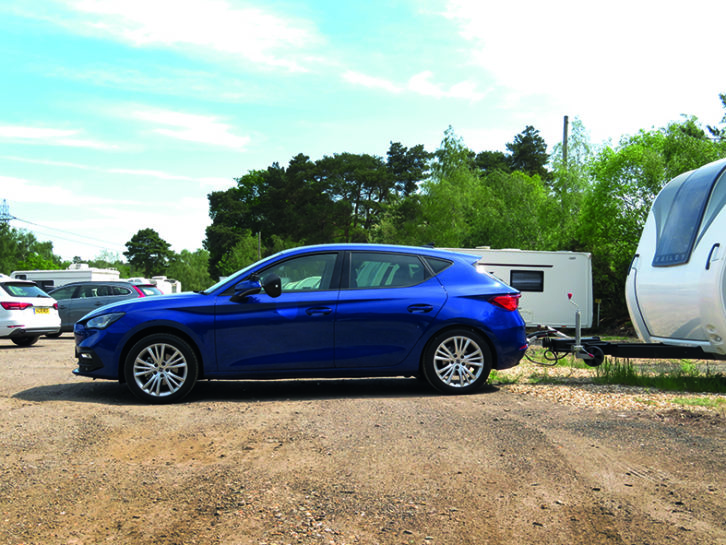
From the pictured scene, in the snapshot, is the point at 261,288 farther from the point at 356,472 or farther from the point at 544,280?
the point at 544,280

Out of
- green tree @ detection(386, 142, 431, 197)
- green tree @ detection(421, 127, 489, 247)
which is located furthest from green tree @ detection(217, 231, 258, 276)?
green tree @ detection(421, 127, 489, 247)

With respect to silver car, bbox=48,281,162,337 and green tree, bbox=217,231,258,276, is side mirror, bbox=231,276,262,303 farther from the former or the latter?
green tree, bbox=217,231,258,276

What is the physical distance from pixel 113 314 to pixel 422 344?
10.7 ft

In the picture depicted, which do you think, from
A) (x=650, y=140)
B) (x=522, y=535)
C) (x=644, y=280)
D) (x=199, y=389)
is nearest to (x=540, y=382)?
(x=644, y=280)

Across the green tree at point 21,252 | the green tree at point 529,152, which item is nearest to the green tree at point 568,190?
the green tree at point 529,152

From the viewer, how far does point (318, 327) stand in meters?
7.30

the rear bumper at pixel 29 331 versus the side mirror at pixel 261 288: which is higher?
the side mirror at pixel 261 288

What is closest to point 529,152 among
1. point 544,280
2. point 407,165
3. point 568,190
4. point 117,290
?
point 407,165

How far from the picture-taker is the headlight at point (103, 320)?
7.20 meters

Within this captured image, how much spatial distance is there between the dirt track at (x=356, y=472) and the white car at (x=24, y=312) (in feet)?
26.7

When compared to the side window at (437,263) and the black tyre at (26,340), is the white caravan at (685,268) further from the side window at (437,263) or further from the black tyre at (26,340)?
the black tyre at (26,340)

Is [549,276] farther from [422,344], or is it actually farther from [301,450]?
[301,450]

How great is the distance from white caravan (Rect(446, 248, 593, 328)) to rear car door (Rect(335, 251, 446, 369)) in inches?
638

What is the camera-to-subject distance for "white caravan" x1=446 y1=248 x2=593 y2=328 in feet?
76.9
